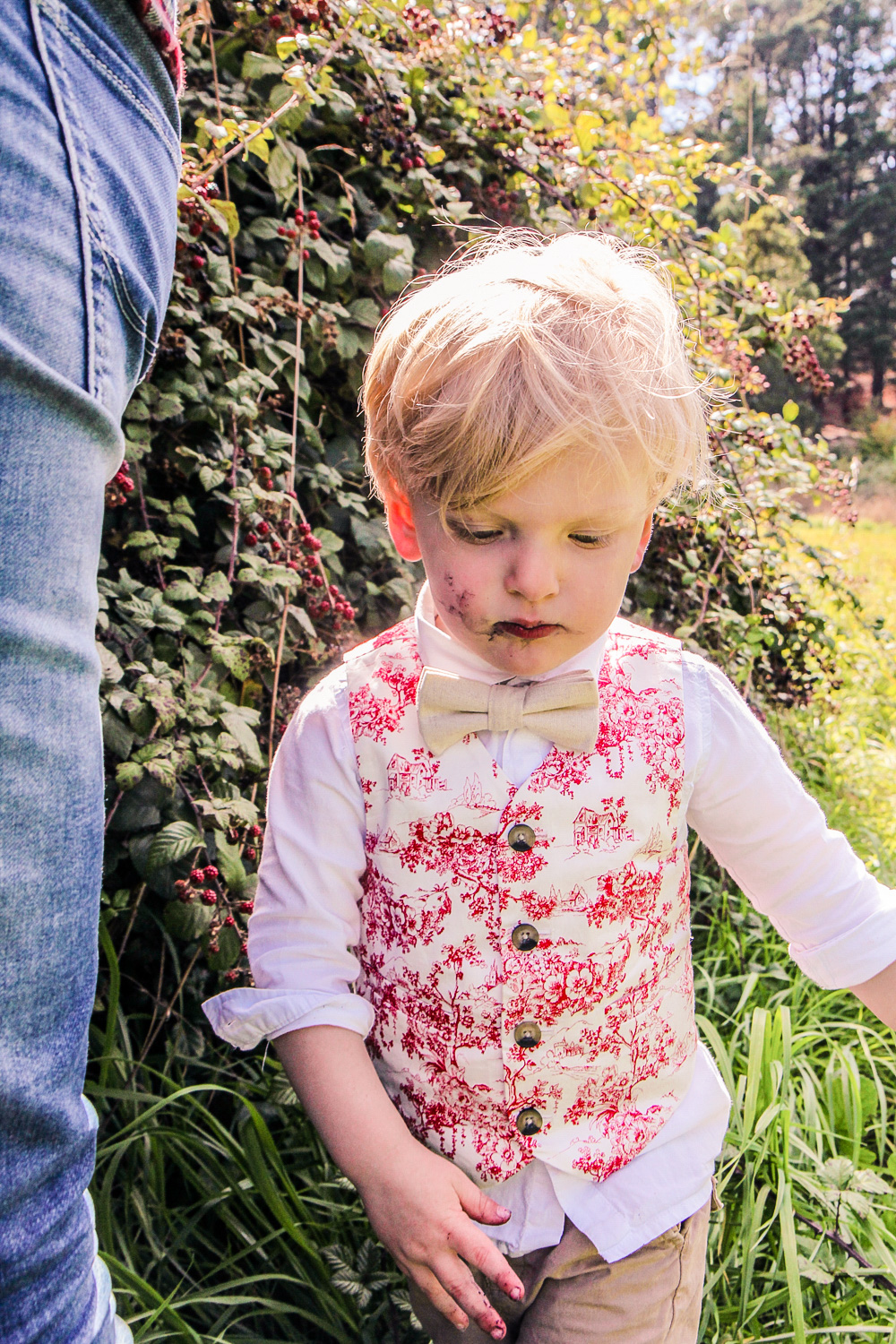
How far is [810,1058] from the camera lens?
1.88 meters

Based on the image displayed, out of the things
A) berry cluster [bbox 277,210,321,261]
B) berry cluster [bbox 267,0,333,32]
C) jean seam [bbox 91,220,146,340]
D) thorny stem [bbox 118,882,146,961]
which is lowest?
thorny stem [bbox 118,882,146,961]

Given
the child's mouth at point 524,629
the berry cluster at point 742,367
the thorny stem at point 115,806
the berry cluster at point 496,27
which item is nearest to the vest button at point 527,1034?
the child's mouth at point 524,629

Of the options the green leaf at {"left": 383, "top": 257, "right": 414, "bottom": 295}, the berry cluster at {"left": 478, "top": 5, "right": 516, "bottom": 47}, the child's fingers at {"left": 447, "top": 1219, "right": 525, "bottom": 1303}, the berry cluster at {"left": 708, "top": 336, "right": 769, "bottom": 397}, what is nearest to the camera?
the child's fingers at {"left": 447, "top": 1219, "right": 525, "bottom": 1303}

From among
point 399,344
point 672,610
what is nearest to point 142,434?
point 399,344

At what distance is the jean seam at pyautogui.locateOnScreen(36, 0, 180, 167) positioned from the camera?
57 centimetres

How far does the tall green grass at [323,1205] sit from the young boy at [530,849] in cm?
26

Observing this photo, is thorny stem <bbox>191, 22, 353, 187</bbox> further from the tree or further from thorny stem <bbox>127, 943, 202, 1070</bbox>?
the tree

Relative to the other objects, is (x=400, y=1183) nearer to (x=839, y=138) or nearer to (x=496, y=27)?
(x=496, y=27)

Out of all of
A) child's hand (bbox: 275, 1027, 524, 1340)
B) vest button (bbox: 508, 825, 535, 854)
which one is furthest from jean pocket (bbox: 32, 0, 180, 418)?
child's hand (bbox: 275, 1027, 524, 1340)

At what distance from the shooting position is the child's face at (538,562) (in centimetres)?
100

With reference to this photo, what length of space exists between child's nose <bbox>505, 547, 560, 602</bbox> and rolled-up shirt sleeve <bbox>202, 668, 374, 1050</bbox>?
11.6 inches

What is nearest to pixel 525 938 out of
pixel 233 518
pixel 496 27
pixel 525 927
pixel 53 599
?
pixel 525 927

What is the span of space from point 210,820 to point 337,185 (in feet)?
4.77

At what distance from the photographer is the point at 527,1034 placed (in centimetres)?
111
